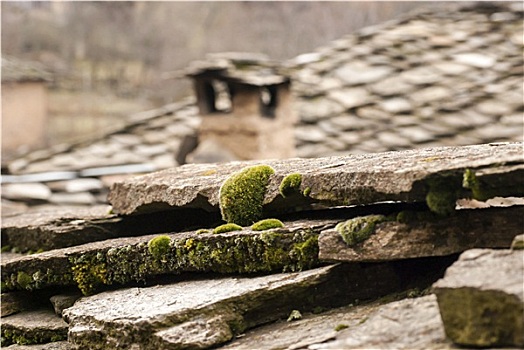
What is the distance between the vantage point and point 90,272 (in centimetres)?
297

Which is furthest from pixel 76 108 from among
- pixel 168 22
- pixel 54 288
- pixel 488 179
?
pixel 488 179

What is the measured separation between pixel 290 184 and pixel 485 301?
0.96 metres

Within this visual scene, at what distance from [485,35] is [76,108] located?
13.0 m

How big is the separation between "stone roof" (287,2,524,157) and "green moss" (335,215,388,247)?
6201mm

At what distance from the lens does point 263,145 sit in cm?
786

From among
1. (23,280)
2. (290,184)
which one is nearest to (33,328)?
(23,280)

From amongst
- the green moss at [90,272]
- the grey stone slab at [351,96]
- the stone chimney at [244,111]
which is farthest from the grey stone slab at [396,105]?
the green moss at [90,272]

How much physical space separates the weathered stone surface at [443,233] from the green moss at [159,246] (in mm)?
791

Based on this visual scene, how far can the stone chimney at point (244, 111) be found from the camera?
25.7 ft

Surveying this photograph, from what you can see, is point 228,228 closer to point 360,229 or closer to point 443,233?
point 360,229

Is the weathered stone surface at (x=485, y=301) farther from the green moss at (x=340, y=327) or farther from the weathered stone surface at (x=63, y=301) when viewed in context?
the weathered stone surface at (x=63, y=301)

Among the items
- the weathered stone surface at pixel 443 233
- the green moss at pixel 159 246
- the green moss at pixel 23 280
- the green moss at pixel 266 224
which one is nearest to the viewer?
the weathered stone surface at pixel 443 233

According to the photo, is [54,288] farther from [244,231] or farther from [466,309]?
[466,309]

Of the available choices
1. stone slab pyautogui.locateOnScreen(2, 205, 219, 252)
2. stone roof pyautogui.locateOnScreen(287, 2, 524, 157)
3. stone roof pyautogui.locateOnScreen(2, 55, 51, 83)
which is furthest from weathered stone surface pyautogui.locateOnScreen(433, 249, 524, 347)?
stone roof pyautogui.locateOnScreen(2, 55, 51, 83)
